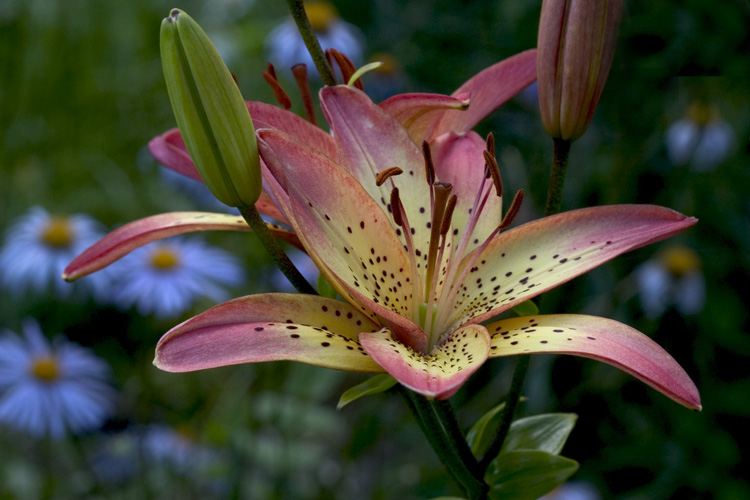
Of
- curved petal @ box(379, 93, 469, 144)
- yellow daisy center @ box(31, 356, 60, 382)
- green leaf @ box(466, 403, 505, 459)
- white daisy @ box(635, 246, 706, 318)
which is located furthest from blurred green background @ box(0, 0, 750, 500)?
curved petal @ box(379, 93, 469, 144)

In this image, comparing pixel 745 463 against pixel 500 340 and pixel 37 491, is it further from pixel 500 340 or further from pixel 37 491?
pixel 37 491

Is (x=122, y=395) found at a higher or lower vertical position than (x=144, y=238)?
lower

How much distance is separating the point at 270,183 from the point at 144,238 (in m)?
0.12

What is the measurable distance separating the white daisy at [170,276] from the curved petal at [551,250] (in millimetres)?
1025

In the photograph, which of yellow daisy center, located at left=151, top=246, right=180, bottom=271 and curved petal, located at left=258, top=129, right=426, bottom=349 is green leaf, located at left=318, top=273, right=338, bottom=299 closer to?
curved petal, located at left=258, top=129, right=426, bottom=349

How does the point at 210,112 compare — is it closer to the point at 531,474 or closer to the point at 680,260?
the point at 531,474

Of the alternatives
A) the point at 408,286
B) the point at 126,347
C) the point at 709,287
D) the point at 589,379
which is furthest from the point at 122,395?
the point at 709,287

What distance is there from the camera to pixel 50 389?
1.39 m

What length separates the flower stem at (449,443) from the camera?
460 millimetres

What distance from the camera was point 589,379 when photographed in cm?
152

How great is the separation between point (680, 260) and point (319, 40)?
3.53 feet

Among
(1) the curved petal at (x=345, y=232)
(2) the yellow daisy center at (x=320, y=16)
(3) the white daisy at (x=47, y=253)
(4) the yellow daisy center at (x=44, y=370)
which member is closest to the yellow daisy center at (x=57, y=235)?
(3) the white daisy at (x=47, y=253)

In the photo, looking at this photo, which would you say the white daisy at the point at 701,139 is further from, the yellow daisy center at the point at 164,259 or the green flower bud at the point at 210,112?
the green flower bud at the point at 210,112

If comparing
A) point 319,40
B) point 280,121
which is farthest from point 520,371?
point 319,40
